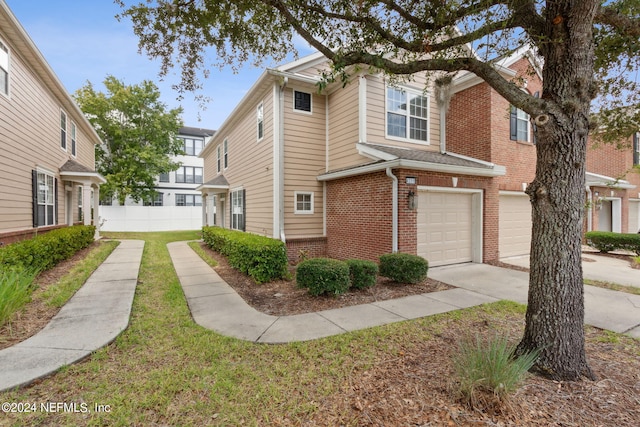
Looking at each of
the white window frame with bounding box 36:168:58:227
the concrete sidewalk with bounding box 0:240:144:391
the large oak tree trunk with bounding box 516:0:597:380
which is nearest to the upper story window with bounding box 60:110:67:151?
the white window frame with bounding box 36:168:58:227

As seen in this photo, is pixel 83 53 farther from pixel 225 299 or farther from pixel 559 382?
pixel 559 382

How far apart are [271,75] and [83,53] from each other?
5.66 metres

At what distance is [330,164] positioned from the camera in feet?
35.6

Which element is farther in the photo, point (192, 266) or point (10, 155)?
point (192, 266)

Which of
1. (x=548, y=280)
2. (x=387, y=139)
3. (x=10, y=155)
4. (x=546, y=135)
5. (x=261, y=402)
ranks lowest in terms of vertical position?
(x=261, y=402)

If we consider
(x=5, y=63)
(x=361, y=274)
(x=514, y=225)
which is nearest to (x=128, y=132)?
(x=5, y=63)

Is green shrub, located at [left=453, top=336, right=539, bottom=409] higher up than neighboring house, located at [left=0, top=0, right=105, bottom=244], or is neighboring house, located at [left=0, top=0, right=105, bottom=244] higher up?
neighboring house, located at [left=0, top=0, right=105, bottom=244]

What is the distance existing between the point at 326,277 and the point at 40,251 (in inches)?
269

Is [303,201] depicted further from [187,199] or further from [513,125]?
[187,199]

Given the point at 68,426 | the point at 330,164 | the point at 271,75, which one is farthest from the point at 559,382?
the point at 271,75

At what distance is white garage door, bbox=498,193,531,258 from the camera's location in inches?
412

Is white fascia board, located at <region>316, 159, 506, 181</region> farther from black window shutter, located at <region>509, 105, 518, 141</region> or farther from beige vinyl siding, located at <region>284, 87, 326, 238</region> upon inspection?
black window shutter, located at <region>509, 105, 518, 141</region>

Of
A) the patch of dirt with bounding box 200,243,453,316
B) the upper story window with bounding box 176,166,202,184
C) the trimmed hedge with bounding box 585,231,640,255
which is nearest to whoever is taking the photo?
the patch of dirt with bounding box 200,243,453,316

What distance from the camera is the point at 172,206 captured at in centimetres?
2595
